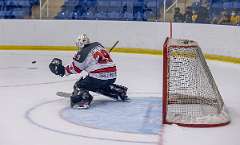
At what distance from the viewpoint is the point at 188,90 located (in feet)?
16.3

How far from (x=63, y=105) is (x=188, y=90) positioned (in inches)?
49.8

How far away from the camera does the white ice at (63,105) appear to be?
12.9 ft

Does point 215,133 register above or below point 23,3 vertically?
below

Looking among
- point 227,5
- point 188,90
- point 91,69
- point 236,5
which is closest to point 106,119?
point 91,69

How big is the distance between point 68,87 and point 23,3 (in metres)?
5.72

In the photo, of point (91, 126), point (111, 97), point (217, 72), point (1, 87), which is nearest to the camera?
point (91, 126)

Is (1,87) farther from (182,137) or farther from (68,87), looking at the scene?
(182,137)

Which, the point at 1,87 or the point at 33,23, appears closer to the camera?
the point at 1,87

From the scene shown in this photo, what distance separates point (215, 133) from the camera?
4176 mm

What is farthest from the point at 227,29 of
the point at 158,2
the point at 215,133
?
the point at 215,133

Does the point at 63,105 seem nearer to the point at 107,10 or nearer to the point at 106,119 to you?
the point at 106,119

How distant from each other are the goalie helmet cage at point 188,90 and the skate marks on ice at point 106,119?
0.67 feet

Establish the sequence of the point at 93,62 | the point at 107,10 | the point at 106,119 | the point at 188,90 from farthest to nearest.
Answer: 1. the point at 107,10
2. the point at 93,62
3. the point at 188,90
4. the point at 106,119

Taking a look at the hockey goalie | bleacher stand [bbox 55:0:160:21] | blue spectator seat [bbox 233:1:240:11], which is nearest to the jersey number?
the hockey goalie
